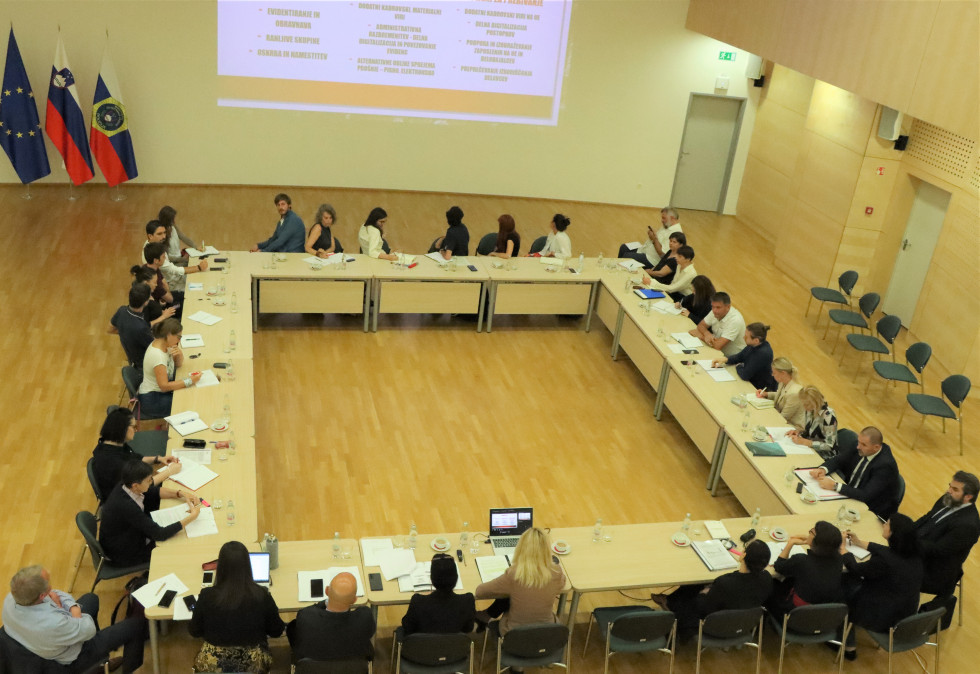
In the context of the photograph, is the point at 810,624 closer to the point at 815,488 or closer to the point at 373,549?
the point at 815,488

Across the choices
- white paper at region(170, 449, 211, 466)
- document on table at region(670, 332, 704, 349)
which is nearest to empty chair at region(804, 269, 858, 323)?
document on table at region(670, 332, 704, 349)

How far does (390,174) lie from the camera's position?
14.3m

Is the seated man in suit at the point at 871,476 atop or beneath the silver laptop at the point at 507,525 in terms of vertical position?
atop

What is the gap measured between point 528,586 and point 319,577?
1244 mm

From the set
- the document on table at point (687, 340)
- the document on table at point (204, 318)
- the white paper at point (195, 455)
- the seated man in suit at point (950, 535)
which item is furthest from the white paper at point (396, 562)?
the document on table at point (687, 340)

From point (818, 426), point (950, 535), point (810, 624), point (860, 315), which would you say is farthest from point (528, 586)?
point (860, 315)

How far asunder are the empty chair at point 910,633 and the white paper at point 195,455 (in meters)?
4.53

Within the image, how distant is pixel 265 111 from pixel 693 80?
22.7 ft

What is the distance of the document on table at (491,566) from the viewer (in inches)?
209

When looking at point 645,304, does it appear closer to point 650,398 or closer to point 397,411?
point 650,398

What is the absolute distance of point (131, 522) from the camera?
5227 millimetres

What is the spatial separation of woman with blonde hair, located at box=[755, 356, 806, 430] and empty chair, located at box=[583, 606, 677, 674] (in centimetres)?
250

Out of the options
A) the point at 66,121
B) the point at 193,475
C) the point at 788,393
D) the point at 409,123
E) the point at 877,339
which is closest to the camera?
the point at 193,475

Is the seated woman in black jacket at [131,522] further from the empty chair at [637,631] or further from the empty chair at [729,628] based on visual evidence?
the empty chair at [729,628]
